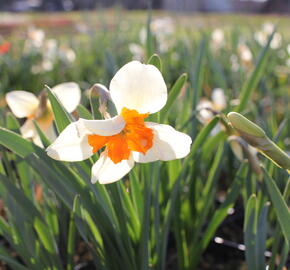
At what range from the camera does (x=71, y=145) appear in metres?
0.59

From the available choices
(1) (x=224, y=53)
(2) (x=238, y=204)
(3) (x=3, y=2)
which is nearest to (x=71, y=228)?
(2) (x=238, y=204)

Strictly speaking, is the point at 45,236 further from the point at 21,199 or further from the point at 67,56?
the point at 67,56

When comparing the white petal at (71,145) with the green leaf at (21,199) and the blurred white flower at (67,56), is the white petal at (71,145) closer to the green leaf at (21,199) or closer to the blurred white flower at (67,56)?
the green leaf at (21,199)

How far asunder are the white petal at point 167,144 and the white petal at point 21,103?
376 millimetres

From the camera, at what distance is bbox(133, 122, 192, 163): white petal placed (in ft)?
1.88

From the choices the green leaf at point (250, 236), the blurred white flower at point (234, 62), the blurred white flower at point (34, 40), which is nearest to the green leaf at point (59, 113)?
the green leaf at point (250, 236)

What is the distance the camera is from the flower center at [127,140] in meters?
0.57

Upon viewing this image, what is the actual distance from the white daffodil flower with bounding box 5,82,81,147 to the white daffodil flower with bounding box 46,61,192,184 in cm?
27

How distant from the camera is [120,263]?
Answer: 768mm

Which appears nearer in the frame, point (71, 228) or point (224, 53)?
point (71, 228)

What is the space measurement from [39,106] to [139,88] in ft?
1.12

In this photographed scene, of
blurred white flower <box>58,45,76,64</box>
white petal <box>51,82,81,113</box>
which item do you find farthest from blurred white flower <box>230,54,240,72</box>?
white petal <box>51,82,81,113</box>

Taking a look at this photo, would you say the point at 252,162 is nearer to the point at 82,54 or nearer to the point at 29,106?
the point at 29,106

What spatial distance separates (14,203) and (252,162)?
0.45 metres
